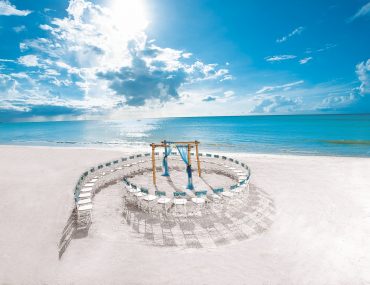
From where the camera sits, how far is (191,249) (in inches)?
300

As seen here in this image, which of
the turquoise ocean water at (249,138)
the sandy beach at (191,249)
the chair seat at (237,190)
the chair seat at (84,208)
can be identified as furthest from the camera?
the turquoise ocean water at (249,138)

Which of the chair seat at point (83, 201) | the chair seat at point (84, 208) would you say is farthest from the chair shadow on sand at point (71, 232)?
the chair seat at point (83, 201)

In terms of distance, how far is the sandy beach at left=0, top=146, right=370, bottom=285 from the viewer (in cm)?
639

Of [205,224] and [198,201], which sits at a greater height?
[198,201]

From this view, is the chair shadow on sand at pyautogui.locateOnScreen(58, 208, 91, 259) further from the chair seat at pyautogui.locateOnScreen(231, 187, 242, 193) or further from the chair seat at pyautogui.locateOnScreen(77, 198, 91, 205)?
the chair seat at pyautogui.locateOnScreen(231, 187, 242, 193)

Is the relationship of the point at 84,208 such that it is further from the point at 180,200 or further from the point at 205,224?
the point at 205,224

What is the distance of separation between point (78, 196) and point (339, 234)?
12638 millimetres

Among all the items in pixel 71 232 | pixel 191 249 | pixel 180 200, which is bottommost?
pixel 191 249

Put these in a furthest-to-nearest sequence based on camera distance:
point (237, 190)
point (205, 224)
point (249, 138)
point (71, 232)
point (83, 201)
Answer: point (249, 138) < point (237, 190) < point (83, 201) < point (205, 224) < point (71, 232)

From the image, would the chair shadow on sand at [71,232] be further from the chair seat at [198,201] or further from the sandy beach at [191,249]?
the chair seat at [198,201]

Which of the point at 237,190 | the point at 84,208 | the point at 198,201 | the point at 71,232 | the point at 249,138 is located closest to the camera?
the point at 71,232

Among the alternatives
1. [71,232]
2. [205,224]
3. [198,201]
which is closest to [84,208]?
[71,232]

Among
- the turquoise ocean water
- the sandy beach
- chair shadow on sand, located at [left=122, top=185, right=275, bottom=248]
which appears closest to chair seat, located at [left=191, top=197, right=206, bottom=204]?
chair shadow on sand, located at [left=122, top=185, right=275, bottom=248]

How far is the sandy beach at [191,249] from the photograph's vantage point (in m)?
6.39
